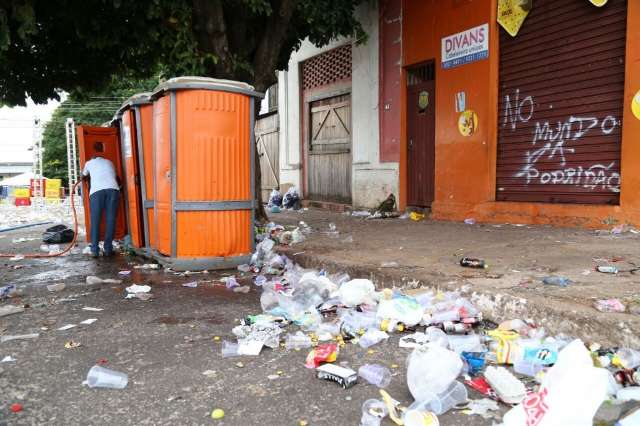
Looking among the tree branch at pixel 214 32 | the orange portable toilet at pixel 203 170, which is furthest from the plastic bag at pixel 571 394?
the tree branch at pixel 214 32

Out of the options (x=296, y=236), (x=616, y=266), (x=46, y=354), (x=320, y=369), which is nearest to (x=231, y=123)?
(x=296, y=236)

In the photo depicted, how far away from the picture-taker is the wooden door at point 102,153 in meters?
6.14

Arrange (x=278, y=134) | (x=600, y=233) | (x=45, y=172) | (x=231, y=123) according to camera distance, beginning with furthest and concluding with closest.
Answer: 1. (x=45, y=172)
2. (x=278, y=134)
3. (x=600, y=233)
4. (x=231, y=123)

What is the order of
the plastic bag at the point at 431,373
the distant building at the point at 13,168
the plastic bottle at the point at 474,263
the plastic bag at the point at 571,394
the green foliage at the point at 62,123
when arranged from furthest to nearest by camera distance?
the distant building at the point at 13,168 < the green foliage at the point at 62,123 < the plastic bottle at the point at 474,263 < the plastic bag at the point at 431,373 < the plastic bag at the point at 571,394

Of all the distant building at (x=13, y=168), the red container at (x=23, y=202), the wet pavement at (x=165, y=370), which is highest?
the distant building at (x=13, y=168)

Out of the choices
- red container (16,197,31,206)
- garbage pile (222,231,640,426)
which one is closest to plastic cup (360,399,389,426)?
garbage pile (222,231,640,426)

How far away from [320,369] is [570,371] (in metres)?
1.17

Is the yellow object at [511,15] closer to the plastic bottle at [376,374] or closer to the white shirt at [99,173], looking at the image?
the white shirt at [99,173]

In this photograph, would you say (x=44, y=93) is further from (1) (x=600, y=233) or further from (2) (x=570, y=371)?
(2) (x=570, y=371)

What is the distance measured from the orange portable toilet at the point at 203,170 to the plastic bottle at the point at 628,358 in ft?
11.3

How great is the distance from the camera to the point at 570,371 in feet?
4.75

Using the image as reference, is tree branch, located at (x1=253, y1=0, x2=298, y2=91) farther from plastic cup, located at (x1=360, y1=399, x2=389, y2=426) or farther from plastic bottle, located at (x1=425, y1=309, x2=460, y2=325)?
plastic cup, located at (x1=360, y1=399, x2=389, y2=426)

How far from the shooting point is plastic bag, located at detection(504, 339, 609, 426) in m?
1.40

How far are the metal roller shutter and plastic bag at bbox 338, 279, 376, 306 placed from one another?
3.81 metres
